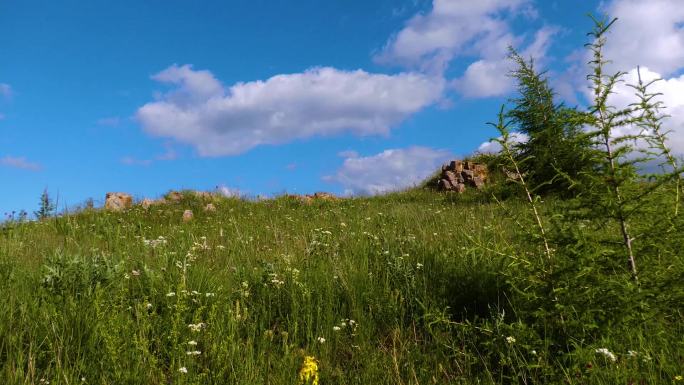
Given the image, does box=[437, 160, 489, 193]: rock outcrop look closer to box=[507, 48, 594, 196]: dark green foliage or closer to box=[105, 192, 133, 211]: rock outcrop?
box=[105, 192, 133, 211]: rock outcrop

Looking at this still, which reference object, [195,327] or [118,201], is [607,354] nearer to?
[195,327]

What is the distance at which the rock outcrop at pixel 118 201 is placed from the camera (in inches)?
706

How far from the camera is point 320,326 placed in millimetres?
4527

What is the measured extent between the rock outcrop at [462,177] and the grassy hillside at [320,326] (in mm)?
15392

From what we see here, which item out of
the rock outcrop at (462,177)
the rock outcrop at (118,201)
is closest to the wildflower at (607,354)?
the rock outcrop at (118,201)

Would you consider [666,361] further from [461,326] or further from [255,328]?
[255,328]

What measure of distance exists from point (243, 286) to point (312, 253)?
1.57 m

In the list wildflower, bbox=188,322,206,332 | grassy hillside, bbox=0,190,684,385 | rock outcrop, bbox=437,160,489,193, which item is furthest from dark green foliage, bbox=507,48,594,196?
rock outcrop, bbox=437,160,489,193

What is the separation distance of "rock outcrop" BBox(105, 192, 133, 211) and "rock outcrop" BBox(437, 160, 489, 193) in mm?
13193

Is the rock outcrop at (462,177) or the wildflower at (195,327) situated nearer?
the wildflower at (195,327)

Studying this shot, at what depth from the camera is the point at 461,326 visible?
4.40 metres

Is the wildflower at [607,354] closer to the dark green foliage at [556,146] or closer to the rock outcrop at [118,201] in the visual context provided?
the dark green foliage at [556,146]

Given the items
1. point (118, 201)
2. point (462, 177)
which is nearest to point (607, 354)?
point (118, 201)

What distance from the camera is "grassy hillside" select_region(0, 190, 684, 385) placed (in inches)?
142
